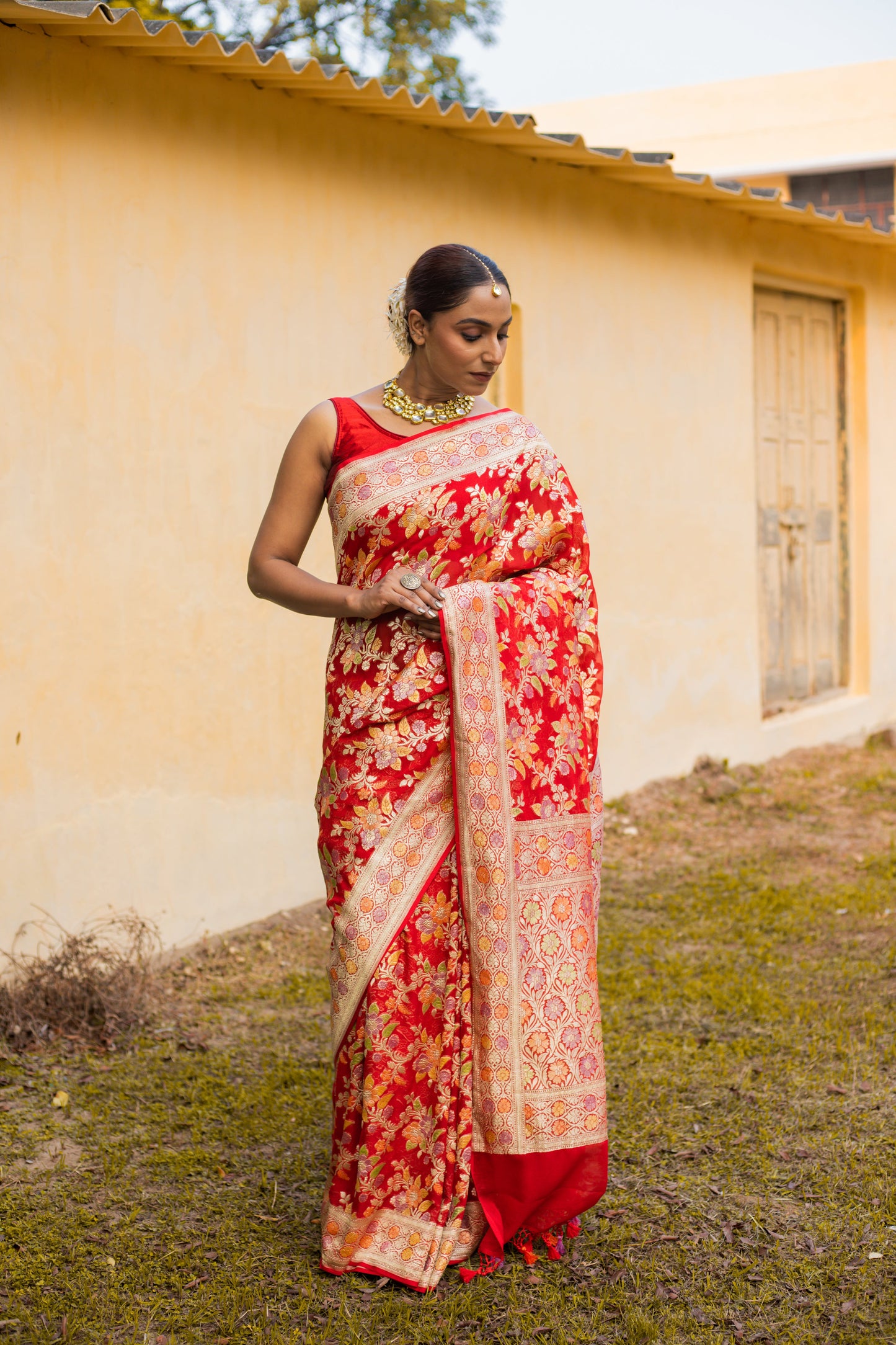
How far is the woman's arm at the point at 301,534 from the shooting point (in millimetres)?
2656

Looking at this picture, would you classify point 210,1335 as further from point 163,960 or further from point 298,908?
point 298,908

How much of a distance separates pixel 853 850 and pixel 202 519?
133 inches

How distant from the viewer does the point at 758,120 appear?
1359 centimetres

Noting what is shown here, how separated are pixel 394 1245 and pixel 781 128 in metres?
12.9

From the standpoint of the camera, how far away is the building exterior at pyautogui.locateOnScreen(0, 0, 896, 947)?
412cm

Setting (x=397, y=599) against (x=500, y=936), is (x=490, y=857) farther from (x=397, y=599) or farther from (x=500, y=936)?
(x=397, y=599)

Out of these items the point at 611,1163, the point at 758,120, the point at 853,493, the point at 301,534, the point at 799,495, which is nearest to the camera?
the point at 301,534

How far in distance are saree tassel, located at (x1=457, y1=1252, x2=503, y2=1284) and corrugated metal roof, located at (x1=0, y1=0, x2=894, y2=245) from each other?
3.38 metres

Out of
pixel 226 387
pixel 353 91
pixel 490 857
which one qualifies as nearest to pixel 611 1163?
pixel 490 857

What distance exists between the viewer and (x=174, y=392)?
453cm

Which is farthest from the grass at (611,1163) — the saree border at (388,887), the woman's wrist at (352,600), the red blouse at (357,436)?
the red blouse at (357,436)

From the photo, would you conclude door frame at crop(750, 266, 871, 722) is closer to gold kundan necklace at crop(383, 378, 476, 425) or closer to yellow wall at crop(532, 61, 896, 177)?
yellow wall at crop(532, 61, 896, 177)

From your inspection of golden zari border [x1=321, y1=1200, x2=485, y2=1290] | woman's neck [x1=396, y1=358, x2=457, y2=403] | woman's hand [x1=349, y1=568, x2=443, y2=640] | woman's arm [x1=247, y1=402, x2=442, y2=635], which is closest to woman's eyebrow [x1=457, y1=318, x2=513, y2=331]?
woman's neck [x1=396, y1=358, x2=457, y2=403]

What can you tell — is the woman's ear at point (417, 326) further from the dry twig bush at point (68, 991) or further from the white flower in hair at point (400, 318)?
the dry twig bush at point (68, 991)
